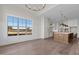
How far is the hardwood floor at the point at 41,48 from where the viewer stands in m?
2.71

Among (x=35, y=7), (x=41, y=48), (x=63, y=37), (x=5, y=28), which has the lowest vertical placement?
(x=41, y=48)

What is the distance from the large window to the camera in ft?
8.99

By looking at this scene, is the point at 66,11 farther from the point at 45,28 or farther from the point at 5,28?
the point at 5,28

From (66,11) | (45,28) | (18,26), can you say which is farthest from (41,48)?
(66,11)

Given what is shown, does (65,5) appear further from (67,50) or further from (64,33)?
(67,50)

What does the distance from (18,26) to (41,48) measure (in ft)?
3.17

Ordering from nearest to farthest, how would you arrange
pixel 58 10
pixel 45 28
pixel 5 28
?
pixel 5 28, pixel 58 10, pixel 45 28

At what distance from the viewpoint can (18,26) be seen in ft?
9.14

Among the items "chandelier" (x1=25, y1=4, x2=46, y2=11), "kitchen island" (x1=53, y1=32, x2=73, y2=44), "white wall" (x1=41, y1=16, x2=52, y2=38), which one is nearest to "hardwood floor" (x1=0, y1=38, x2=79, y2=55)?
"kitchen island" (x1=53, y1=32, x2=73, y2=44)

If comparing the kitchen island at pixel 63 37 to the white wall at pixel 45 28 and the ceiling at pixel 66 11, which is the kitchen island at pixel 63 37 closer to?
the white wall at pixel 45 28

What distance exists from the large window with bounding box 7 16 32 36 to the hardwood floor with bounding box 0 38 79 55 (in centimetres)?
40

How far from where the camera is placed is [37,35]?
3537 mm
